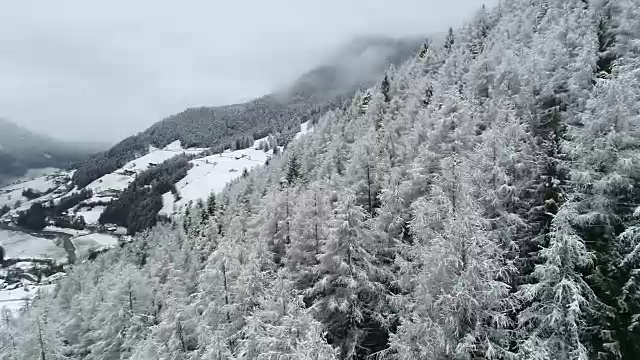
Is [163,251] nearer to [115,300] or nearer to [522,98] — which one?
[115,300]

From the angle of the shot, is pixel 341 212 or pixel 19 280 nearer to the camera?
pixel 341 212

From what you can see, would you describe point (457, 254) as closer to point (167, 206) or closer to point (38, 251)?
point (167, 206)

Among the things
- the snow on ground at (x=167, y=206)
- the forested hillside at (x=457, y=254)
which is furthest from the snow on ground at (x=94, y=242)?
the forested hillside at (x=457, y=254)

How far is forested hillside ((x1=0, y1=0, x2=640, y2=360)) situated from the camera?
50.7 ft

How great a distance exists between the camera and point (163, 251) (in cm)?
5650

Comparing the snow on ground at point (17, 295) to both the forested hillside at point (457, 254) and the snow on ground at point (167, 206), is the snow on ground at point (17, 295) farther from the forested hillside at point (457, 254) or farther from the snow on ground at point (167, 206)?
A: the forested hillside at point (457, 254)

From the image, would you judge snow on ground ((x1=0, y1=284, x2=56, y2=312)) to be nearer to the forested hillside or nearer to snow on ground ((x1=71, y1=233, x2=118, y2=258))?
snow on ground ((x1=71, y1=233, x2=118, y2=258))

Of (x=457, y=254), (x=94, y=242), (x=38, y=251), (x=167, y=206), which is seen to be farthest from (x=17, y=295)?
(x=457, y=254)

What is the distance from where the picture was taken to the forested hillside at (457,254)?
15445 mm

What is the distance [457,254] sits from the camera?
15.5m

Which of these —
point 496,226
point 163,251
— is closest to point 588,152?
point 496,226

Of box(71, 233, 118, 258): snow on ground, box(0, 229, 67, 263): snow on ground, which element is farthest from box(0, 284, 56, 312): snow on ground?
box(71, 233, 118, 258): snow on ground

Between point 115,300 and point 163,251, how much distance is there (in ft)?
65.7

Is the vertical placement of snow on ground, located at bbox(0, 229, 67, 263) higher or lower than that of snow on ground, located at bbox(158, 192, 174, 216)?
lower
